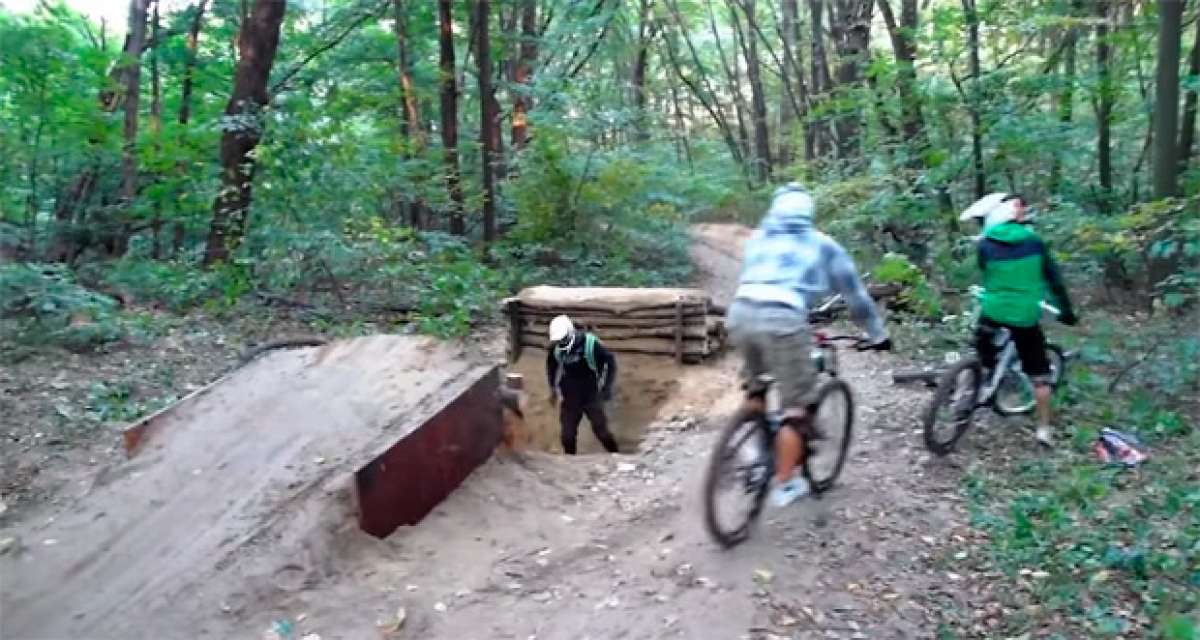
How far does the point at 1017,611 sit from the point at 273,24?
12020 mm

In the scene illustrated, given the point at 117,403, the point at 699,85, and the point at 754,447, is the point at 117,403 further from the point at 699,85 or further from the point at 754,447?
the point at 699,85

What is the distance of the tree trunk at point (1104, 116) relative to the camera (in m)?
13.0

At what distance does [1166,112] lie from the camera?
1028 centimetres

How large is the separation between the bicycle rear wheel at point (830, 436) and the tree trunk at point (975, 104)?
782cm

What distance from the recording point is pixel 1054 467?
678cm

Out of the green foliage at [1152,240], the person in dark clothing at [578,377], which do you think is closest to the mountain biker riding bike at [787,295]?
the green foliage at [1152,240]

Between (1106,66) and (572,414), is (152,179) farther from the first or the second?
(1106,66)

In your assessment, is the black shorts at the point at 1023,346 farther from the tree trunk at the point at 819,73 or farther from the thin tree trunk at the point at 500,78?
the tree trunk at the point at 819,73

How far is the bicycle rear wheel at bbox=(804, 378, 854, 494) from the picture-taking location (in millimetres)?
6012

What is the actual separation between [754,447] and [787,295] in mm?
885

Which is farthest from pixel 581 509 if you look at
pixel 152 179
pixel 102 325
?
pixel 152 179

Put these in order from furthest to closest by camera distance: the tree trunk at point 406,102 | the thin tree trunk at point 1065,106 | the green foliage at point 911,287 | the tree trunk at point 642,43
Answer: the tree trunk at point 642,43
the tree trunk at point 406,102
the thin tree trunk at point 1065,106
the green foliage at point 911,287

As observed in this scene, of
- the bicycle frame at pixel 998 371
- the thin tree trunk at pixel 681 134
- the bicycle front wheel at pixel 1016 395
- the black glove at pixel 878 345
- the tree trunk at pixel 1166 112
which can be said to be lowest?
the bicycle front wheel at pixel 1016 395

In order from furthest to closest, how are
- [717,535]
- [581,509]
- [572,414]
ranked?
[572,414] → [581,509] → [717,535]
